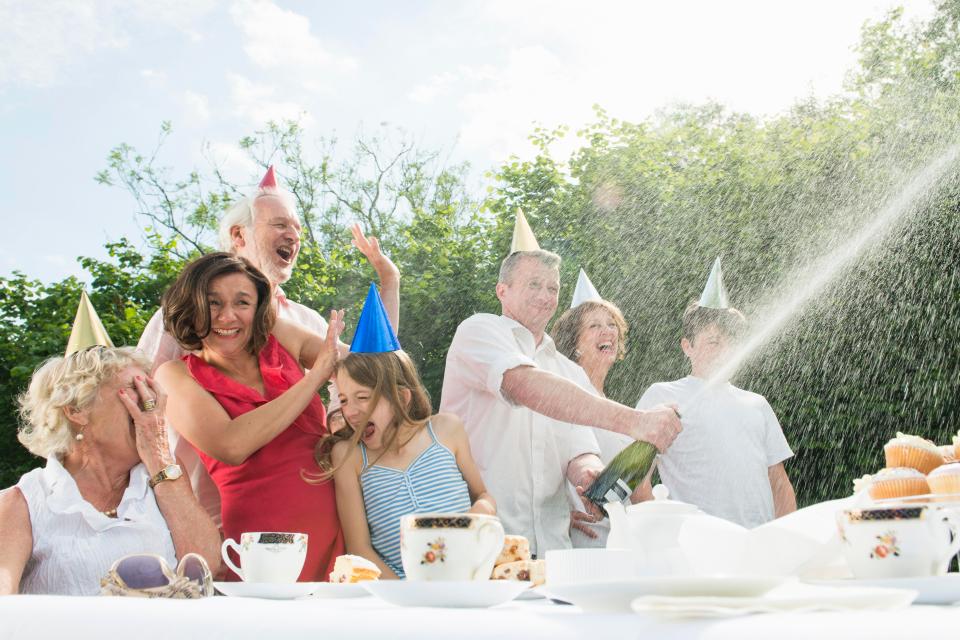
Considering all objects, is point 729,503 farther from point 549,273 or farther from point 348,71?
point 348,71

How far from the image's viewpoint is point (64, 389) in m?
2.62

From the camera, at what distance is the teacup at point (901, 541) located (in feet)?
4.04

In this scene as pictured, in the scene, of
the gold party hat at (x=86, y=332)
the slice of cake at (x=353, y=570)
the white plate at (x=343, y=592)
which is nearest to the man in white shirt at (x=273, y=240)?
the gold party hat at (x=86, y=332)

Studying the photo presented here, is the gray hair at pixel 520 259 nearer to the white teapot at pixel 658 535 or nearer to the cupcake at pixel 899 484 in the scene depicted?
the cupcake at pixel 899 484

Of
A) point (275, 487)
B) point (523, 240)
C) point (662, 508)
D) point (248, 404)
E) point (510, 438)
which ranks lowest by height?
point (662, 508)

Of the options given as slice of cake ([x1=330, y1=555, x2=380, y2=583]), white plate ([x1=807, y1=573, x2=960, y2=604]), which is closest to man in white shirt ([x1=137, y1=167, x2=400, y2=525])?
slice of cake ([x1=330, y1=555, x2=380, y2=583])

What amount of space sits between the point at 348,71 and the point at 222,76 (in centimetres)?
309

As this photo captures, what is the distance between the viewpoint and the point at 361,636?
3.19 ft

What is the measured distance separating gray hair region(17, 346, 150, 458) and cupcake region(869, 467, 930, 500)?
6.29ft

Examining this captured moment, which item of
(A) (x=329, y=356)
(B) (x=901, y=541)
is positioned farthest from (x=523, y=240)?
(B) (x=901, y=541)

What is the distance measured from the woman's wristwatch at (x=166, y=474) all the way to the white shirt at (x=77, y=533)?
0.03 metres

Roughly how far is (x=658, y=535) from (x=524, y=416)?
2.26m

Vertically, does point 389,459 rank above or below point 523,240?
below

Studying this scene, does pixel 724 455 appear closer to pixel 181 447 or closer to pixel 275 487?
pixel 275 487
